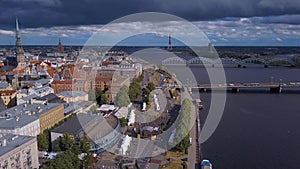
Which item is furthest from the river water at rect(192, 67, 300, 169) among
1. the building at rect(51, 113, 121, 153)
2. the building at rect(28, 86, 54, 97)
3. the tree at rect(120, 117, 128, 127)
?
the building at rect(28, 86, 54, 97)

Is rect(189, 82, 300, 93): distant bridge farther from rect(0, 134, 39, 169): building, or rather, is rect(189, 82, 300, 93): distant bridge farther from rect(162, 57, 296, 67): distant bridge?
rect(162, 57, 296, 67): distant bridge

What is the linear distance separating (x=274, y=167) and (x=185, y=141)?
1791 mm

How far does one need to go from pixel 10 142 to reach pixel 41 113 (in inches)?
81.6

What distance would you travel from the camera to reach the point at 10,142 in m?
5.24

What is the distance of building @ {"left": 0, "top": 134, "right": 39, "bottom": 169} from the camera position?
474 centimetres

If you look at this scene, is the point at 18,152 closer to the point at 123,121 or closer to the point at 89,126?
the point at 89,126

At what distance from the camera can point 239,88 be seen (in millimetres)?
15289

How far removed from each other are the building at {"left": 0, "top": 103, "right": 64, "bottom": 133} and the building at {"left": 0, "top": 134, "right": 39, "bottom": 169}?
1418 millimetres

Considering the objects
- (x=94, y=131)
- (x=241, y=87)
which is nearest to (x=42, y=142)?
(x=94, y=131)

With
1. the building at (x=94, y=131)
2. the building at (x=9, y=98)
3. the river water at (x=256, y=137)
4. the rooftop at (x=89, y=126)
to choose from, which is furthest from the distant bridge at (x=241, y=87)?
the building at (x=94, y=131)

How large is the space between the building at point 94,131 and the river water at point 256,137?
1.97 m

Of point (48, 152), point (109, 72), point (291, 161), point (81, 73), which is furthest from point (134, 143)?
point (109, 72)

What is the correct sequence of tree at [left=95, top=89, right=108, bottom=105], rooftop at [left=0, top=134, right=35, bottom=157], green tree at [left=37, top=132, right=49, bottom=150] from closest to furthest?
rooftop at [left=0, top=134, right=35, bottom=157] → green tree at [left=37, top=132, right=49, bottom=150] → tree at [left=95, top=89, right=108, bottom=105]

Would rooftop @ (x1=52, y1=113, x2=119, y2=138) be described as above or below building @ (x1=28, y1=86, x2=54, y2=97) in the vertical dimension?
below
